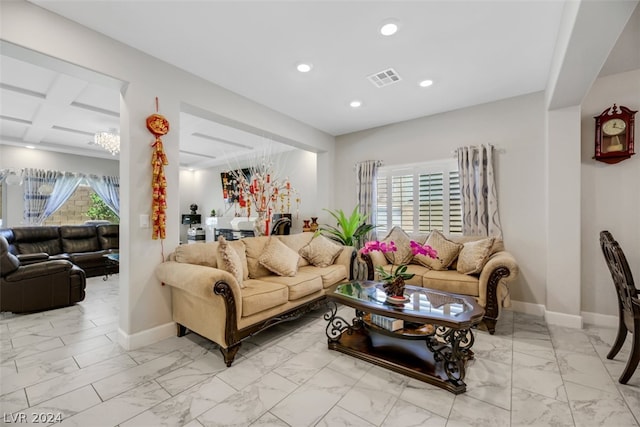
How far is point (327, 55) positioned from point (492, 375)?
3.09 metres

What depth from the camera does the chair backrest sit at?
183 centimetres

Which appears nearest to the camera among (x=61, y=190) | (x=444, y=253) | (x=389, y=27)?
(x=389, y=27)

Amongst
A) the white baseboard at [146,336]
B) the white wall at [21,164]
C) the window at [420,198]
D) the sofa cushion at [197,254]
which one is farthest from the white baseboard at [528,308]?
the white wall at [21,164]

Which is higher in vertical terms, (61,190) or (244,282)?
(61,190)

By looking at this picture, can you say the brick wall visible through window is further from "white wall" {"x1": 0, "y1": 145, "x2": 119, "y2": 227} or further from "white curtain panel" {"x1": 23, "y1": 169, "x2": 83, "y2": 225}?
"white wall" {"x1": 0, "y1": 145, "x2": 119, "y2": 227}

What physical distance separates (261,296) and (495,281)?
233 centimetres

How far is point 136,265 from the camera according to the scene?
246 cm

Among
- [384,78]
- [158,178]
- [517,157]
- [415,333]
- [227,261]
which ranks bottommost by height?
[415,333]

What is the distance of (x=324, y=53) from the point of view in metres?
2.57

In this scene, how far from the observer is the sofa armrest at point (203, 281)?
207 centimetres

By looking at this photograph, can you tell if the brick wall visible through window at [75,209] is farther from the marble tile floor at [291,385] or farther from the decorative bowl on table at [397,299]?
the decorative bowl on table at [397,299]

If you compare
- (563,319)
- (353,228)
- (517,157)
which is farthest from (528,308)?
(353,228)

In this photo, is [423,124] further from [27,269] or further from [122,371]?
[27,269]

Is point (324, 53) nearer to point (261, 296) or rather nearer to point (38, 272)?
point (261, 296)
